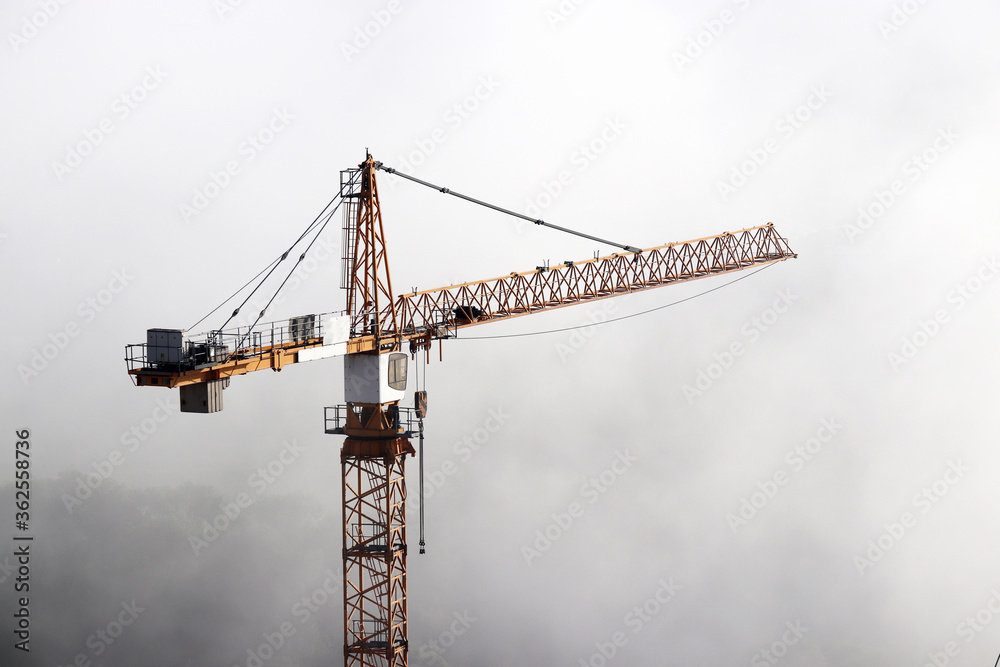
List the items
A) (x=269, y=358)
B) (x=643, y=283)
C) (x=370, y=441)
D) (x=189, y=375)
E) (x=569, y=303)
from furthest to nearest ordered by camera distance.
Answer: (x=643, y=283), (x=569, y=303), (x=370, y=441), (x=269, y=358), (x=189, y=375)

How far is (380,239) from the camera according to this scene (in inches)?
2203

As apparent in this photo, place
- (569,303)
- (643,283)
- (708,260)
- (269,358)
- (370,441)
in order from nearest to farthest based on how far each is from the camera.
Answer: (269,358)
(370,441)
(569,303)
(643,283)
(708,260)

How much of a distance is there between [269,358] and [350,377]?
7.36 m

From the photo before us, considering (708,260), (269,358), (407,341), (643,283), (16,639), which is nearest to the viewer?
(269,358)

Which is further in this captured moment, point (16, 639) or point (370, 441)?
point (16, 639)

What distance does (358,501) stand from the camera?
55438mm

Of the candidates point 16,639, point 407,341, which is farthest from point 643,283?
point 16,639

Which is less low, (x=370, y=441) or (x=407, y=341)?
(x=407, y=341)

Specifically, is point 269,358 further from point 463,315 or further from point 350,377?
point 463,315

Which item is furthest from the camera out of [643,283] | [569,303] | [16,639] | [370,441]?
[16,639]

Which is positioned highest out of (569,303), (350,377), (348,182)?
(348,182)

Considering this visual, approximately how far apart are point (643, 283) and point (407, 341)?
21544mm

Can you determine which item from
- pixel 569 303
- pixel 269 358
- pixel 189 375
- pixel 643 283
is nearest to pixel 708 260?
pixel 643 283

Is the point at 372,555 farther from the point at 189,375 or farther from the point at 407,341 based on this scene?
the point at 189,375
